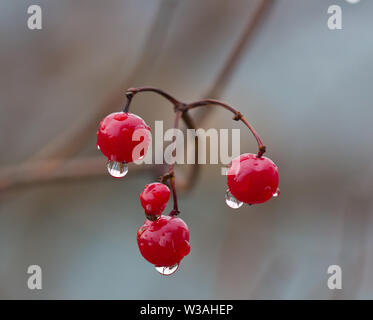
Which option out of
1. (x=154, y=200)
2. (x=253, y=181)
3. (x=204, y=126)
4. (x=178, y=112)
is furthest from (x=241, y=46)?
(x=204, y=126)

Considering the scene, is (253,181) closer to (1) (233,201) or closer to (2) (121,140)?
(1) (233,201)

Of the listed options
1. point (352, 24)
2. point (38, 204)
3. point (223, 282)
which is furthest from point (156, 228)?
point (38, 204)

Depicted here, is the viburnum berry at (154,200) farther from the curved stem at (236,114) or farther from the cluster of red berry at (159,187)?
the curved stem at (236,114)

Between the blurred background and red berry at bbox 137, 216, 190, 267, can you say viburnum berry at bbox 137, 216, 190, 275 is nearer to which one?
red berry at bbox 137, 216, 190, 267

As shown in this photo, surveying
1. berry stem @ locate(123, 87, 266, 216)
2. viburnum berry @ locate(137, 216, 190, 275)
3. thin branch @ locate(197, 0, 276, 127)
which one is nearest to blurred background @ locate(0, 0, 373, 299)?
thin branch @ locate(197, 0, 276, 127)

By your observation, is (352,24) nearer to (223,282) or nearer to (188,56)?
(188,56)

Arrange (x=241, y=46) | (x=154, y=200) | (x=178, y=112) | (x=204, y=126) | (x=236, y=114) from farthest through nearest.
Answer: (x=204, y=126)
(x=241, y=46)
(x=178, y=112)
(x=236, y=114)
(x=154, y=200)

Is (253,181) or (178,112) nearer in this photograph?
(253,181)
